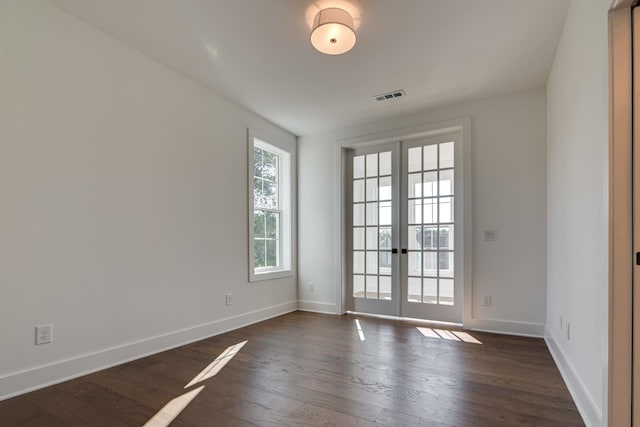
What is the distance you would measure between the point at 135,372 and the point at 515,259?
3544mm

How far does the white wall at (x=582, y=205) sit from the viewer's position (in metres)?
1.63

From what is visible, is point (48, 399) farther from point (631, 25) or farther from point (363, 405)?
point (631, 25)

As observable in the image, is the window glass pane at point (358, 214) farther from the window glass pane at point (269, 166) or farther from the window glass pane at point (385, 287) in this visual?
the window glass pane at point (269, 166)

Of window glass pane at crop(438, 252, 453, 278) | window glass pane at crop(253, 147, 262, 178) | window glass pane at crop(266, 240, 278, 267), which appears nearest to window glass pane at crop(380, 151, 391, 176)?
window glass pane at crop(438, 252, 453, 278)

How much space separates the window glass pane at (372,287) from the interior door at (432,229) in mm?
352

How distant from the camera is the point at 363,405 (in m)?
2.01

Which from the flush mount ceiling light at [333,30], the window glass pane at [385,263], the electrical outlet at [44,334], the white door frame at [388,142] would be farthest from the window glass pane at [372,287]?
the electrical outlet at [44,334]

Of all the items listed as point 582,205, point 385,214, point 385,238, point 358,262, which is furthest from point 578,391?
point 358,262

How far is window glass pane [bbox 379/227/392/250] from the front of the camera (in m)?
4.35

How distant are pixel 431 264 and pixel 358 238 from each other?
1.01 m

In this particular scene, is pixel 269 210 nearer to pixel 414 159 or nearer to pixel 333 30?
pixel 414 159

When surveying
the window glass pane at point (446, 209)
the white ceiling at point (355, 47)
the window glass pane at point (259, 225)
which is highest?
the white ceiling at point (355, 47)

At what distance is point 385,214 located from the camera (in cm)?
439

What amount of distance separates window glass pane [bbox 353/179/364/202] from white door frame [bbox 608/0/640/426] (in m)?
3.13
